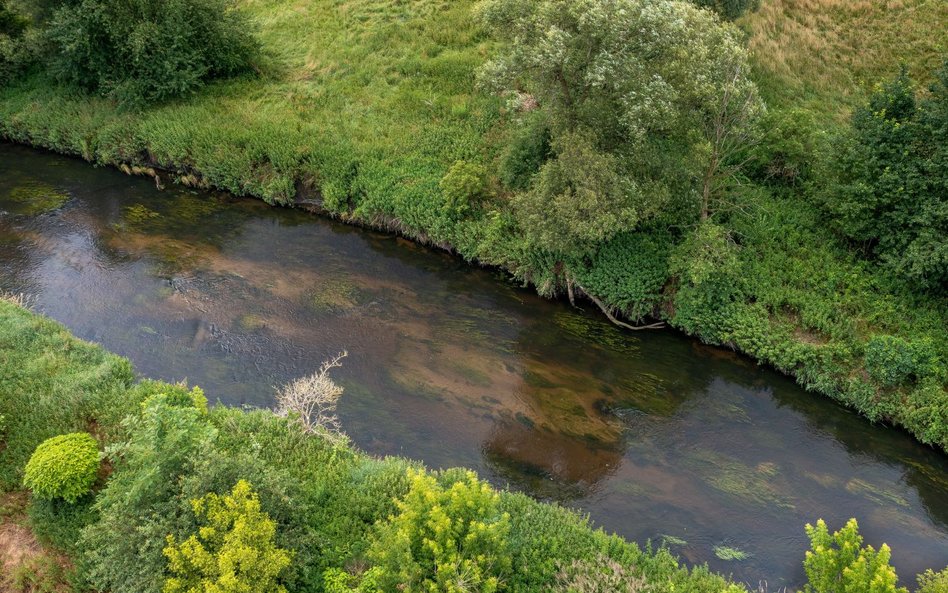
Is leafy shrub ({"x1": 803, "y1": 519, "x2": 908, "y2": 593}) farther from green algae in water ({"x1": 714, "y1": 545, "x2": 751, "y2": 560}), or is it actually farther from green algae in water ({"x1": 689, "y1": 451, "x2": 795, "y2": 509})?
green algae in water ({"x1": 689, "y1": 451, "x2": 795, "y2": 509})

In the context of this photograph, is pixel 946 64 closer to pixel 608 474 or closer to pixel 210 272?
pixel 608 474

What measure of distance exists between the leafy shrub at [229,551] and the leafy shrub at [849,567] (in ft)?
33.6

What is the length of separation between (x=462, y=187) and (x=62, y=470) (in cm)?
1735

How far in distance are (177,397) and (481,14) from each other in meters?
17.2

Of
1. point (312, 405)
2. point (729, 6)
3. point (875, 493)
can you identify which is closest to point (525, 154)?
point (729, 6)

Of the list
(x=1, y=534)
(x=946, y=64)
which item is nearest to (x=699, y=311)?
(x=946, y=64)

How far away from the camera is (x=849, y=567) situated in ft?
36.6

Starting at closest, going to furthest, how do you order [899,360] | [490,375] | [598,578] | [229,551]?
[229,551], [598,578], [899,360], [490,375]

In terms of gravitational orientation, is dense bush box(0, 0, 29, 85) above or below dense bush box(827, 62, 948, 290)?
below

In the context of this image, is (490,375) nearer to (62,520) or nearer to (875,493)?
(875,493)

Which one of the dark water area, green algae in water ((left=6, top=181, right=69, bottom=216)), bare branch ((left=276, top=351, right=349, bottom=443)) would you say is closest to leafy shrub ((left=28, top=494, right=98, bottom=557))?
bare branch ((left=276, top=351, right=349, bottom=443))

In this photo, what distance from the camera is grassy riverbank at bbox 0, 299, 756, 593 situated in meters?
12.8

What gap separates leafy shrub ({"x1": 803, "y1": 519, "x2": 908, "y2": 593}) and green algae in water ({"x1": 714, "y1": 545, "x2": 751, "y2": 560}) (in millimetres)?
4268

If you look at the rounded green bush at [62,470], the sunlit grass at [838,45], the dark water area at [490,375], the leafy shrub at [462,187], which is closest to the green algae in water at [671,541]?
the dark water area at [490,375]
